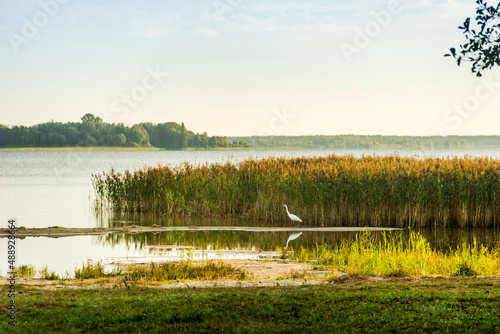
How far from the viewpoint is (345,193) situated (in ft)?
72.7

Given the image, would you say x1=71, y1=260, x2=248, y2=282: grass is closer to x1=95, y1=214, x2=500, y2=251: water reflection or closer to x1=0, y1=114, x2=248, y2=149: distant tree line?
x1=95, y1=214, x2=500, y2=251: water reflection

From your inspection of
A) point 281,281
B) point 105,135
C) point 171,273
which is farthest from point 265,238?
point 105,135

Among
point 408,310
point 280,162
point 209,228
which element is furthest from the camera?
point 280,162

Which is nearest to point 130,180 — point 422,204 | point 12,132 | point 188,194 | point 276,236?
point 188,194

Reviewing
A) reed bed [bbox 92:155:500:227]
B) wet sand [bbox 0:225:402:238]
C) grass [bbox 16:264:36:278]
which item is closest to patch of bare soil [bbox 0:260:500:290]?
grass [bbox 16:264:36:278]

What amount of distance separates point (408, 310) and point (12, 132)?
111 meters

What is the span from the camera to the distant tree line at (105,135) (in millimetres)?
85562

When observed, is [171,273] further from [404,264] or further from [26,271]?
[404,264]

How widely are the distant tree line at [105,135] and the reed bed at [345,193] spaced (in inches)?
2353

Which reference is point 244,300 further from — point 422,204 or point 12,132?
point 12,132

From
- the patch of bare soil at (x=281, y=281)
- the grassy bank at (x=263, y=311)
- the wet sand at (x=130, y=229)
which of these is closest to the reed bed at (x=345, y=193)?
the wet sand at (x=130, y=229)

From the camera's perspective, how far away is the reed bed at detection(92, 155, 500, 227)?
21.7 metres

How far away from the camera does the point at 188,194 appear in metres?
25.6

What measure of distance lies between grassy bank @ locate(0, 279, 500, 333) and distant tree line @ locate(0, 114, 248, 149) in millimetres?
76783
